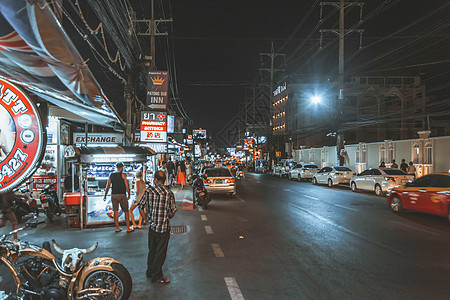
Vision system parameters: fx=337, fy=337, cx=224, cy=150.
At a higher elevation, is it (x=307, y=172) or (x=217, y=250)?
(x=307, y=172)

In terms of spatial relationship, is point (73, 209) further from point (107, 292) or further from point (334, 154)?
point (334, 154)

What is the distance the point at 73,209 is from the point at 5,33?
23.8 ft

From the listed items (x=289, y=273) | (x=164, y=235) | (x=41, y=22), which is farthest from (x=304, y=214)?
(x=41, y=22)

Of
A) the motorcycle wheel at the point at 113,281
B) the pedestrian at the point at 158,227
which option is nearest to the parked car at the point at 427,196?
the pedestrian at the point at 158,227

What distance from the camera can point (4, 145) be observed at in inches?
105

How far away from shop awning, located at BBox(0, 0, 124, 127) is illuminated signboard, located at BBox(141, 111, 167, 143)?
41.6 ft

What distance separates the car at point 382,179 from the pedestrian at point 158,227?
49.5 feet

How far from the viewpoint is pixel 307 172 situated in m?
31.8

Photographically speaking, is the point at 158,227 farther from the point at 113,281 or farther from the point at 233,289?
the point at 233,289

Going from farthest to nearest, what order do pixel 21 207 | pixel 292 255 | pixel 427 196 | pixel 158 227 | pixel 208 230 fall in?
pixel 427 196 → pixel 21 207 → pixel 208 230 → pixel 292 255 → pixel 158 227

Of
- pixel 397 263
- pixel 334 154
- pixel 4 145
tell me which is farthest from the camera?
pixel 334 154

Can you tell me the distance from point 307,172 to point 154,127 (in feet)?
59.6

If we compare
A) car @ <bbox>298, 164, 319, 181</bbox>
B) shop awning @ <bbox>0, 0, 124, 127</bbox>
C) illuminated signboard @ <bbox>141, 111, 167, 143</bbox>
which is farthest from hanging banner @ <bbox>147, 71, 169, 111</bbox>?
car @ <bbox>298, 164, 319, 181</bbox>

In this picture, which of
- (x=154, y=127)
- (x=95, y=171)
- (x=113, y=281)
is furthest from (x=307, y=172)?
(x=113, y=281)
